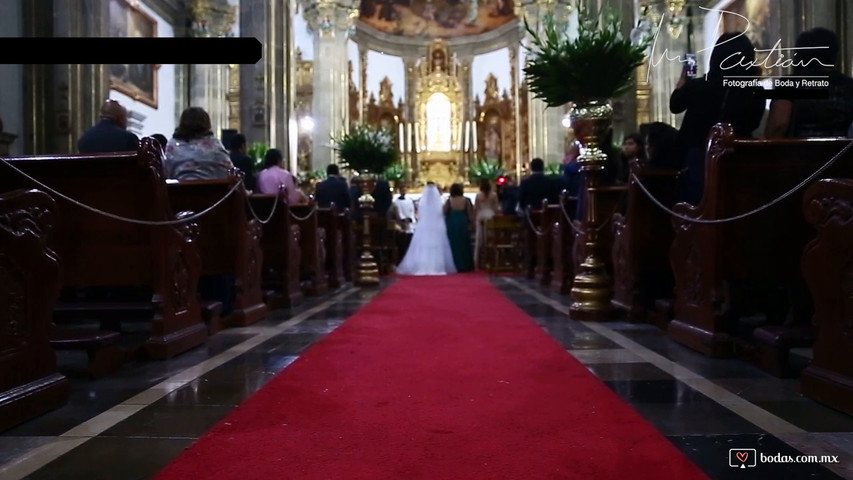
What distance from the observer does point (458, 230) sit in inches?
485

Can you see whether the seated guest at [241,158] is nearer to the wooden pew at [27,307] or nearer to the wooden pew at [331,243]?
the wooden pew at [331,243]

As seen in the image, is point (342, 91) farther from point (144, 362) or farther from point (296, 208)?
point (144, 362)

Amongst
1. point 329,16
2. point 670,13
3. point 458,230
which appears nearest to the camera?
point 458,230

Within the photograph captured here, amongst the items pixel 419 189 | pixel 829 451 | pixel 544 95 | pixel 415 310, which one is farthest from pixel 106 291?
pixel 419 189

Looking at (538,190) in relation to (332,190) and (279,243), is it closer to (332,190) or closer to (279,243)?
(332,190)

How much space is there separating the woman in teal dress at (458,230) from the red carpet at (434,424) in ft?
27.1

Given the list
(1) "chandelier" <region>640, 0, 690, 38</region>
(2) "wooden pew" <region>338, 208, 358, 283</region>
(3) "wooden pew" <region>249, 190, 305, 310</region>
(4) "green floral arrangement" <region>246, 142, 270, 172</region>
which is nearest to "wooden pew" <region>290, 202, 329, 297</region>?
(3) "wooden pew" <region>249, 190, 305, 310</region>

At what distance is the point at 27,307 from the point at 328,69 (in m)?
18.6

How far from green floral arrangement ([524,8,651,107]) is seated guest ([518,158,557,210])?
4.91 meters

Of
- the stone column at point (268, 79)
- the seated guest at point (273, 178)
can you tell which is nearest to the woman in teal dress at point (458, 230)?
the stone column at point (268, 79)

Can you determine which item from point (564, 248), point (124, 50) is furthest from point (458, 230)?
point (124, 50)

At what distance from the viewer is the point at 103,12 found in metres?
10.2

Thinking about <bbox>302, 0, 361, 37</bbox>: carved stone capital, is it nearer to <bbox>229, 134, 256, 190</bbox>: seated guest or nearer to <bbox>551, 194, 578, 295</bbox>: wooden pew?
<bbox>229, 134, 256, 190</bbox>: seated guest

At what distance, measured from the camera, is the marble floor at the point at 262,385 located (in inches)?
78.5
